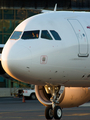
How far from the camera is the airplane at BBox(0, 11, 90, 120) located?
436 inches

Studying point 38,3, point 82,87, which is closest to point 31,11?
point 38,3

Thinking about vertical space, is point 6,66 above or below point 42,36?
below

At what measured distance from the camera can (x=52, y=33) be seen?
1173 cm

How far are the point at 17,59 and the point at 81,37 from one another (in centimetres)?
252

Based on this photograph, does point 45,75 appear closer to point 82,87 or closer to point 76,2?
point 82,87

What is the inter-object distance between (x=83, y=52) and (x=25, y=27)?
233cm

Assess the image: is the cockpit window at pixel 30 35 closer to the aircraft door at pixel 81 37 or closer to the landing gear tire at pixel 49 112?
the aircraft door at pixel 81 37

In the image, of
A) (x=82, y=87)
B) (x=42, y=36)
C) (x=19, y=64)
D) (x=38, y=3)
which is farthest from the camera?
(x=38, y=3)

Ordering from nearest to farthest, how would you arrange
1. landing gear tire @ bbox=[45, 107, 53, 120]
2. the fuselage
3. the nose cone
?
the nose cone, the fuselage, landing gear tire @ bbox=[45, 107, 53, 120]

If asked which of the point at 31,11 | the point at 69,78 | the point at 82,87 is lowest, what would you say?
the point at 31,11

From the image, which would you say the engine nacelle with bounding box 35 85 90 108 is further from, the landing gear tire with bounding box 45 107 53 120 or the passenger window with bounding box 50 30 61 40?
the passenger window with bounding box 50 30 61 40

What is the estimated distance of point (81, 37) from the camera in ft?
38.8

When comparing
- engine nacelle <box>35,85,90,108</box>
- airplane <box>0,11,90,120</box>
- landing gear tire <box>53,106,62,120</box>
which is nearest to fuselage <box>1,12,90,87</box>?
airplane <box>0,11,90,120</box>

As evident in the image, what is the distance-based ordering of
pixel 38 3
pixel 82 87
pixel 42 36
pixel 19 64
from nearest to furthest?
1. pixel 19 64
2. pixel 42 36
3. pixel 82 87
4. pixel 38 3
